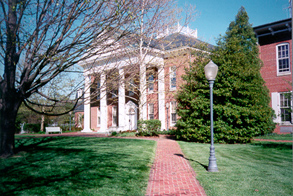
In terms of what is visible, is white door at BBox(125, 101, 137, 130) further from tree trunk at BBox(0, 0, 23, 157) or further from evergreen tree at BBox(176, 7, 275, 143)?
tree trunk at BBox(0, 0, 23, 157)

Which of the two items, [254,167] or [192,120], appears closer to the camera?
[254,167]

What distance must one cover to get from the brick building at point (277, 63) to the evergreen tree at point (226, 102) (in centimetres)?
728

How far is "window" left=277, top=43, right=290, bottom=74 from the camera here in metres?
19.9

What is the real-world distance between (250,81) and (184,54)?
714cm

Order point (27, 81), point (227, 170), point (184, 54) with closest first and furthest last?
point (227, 170)
point (27, 81)
point (184, 54)

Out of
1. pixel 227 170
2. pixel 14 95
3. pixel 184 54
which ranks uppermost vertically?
pixel 184 54

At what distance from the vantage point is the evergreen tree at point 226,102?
1316 cm

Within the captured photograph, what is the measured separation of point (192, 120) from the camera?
14.1 m

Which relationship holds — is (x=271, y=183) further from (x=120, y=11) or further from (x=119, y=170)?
(x=120, y=11)

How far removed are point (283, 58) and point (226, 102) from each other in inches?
410

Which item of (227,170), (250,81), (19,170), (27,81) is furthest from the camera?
(250,81)

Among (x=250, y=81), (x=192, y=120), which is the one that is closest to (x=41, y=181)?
(x=192, y=120)

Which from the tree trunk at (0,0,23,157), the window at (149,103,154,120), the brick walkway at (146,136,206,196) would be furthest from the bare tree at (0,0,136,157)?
the window at (149,103,154,120)

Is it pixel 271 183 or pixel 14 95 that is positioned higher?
pixel 14 95
